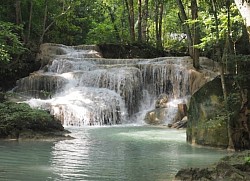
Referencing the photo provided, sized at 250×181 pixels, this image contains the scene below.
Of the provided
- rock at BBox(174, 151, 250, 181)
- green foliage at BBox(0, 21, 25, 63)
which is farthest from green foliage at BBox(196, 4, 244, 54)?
green foliage at BBox(0, 21, 25, 63)

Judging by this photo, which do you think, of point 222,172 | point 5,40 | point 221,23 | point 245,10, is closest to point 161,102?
point 5,40

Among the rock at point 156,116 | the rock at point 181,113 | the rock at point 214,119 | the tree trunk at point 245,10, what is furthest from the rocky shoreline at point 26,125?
the tree trunk at point 245,10

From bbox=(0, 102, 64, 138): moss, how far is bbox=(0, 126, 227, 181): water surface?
806 millimetres

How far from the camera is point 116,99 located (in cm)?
1798

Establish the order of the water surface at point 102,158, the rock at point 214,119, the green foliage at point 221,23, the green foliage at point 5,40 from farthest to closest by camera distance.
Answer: the green foliage at point 5,40
the green foliage at point 221,23
the rock at point 214,119
the water surface at point 102,158

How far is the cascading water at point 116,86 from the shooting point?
56.9 feet

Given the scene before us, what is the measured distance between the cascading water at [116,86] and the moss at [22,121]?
483 centimetres

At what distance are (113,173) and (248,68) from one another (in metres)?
4.95

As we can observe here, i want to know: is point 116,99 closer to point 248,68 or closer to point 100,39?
point 248,68

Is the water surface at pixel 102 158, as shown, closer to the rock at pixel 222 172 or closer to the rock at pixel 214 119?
the rock at pixel 214 119

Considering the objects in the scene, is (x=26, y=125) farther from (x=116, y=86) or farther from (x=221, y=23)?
(x=116, y=86)

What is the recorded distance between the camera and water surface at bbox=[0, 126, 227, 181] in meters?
6.57

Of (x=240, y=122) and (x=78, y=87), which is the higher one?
(x=78, y=87)

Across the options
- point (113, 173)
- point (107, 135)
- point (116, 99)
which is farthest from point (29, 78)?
point (113, 173)
